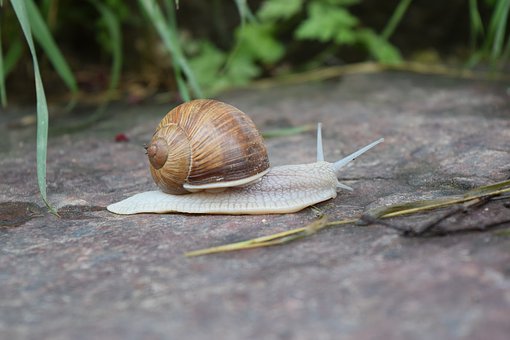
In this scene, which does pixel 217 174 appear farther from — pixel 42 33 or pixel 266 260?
pixel 42 33

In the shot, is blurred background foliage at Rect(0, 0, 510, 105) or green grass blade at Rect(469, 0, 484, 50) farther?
blurred background foliage at Rect(0, 0, 510, 105)

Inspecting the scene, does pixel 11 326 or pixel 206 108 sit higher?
pixel 206 108

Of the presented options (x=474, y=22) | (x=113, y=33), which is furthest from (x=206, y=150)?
(x=474, y=22)

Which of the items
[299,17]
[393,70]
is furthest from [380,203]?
[299,17]

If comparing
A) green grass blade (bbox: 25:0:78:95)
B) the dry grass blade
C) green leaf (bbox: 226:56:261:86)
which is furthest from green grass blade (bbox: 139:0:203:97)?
green leaf (bbox: 226:56:261:86)

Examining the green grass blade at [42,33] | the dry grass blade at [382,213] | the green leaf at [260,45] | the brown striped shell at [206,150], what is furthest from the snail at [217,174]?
the green leaf at [260,45]

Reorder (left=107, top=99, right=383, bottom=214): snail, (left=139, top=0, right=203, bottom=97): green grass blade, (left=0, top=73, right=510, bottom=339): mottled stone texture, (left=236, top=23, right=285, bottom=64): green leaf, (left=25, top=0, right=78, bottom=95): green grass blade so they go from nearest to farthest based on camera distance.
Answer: (left=0, top=73, right=510, bottom=339): mottled stone texture < (left=107, top=99, right=383, bottom=214): snail < (left=139, top=0, right=203, bottom=97): green grass blade < (left=25, top=0, right=78, bottom=95): green grass blade < (left=236, top=23, right=285, bottom=64): green leaf

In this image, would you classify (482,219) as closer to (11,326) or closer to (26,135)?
(11,326)

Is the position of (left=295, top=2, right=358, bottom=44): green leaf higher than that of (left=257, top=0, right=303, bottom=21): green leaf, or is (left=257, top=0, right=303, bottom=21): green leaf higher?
(left=257, top=0, right=303, bottom=21): green leaf

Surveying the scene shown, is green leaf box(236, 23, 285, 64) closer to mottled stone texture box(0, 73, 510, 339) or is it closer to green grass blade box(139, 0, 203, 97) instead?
green grass blade box(139, 0, 203, 97)
